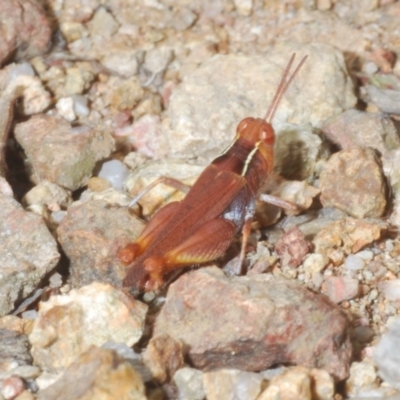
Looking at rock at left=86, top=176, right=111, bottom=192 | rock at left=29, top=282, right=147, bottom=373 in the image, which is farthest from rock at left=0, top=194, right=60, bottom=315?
rock at left=86, top=176, right=111, bottom=192

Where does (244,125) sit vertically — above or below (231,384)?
above

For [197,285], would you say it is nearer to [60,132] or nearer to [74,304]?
[74,304]

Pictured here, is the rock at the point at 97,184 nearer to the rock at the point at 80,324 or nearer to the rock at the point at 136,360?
the rock at the point at 80,324

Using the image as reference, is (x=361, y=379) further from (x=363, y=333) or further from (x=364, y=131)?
(x=364, y=131)

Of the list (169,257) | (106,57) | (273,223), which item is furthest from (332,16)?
(169,257)

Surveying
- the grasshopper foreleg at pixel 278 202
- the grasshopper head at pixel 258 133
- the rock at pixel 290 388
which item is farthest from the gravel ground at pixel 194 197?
the grasshopper head at pixel 258 133

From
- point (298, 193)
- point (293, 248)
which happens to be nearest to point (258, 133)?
point (298, 193)

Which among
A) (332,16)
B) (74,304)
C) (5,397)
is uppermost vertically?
(332,16)
